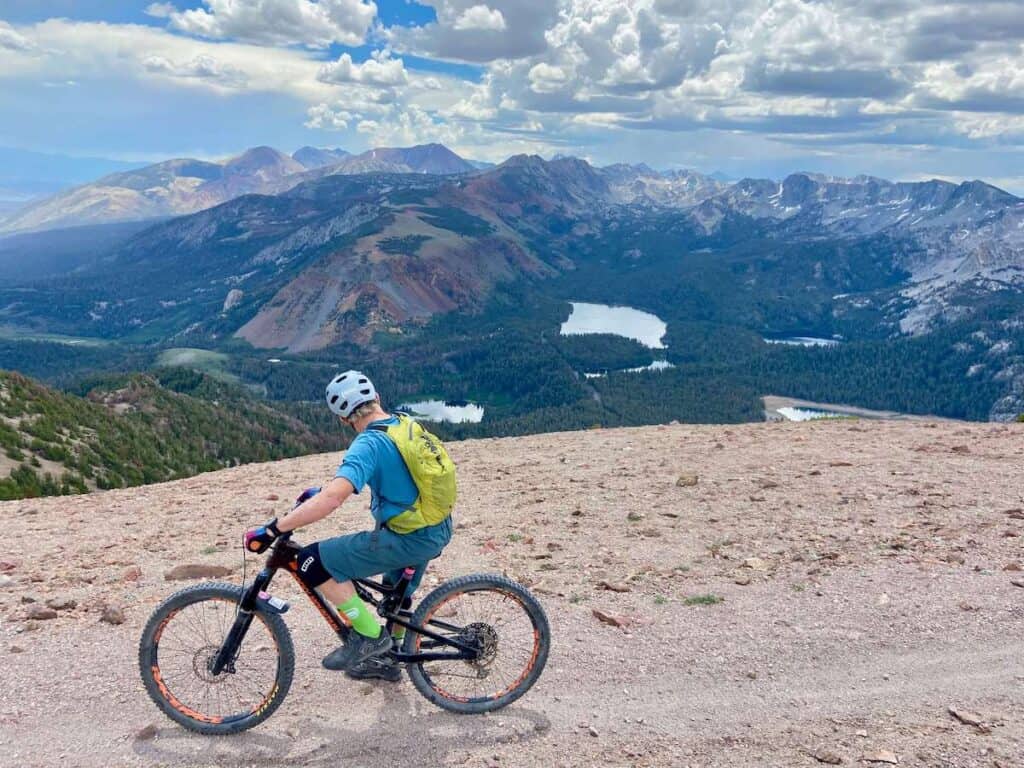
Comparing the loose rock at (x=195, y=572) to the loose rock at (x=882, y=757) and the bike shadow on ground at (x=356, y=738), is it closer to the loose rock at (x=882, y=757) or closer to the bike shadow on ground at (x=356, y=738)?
the bike shadow on ground at (x=356, y=738)

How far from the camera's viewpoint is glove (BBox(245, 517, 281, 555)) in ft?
25.1

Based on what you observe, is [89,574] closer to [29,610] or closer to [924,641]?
[29,610]

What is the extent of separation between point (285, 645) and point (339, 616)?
670 mm

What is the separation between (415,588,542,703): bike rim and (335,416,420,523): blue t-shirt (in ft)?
4.97

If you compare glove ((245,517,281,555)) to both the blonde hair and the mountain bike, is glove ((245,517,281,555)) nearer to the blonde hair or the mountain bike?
the mountain bike

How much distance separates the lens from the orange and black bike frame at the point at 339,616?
26.7 feet

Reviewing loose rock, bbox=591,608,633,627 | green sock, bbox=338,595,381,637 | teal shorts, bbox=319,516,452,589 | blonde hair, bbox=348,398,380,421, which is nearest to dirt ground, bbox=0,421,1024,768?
loose rock, bbox=591,608,633,627

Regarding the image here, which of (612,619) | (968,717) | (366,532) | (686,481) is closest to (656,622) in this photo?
(612,619)

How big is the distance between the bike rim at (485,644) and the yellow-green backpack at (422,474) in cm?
124

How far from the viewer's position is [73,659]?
386 inches

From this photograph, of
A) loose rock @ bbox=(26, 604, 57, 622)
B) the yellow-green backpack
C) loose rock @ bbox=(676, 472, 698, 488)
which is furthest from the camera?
loose rock @ bbox=(676, 472, 698, 488)

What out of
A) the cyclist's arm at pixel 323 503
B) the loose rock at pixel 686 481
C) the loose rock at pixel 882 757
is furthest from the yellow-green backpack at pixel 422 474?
the loose rock at pixel 686 481

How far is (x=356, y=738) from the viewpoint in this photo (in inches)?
320

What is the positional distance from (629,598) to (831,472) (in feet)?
30.0
